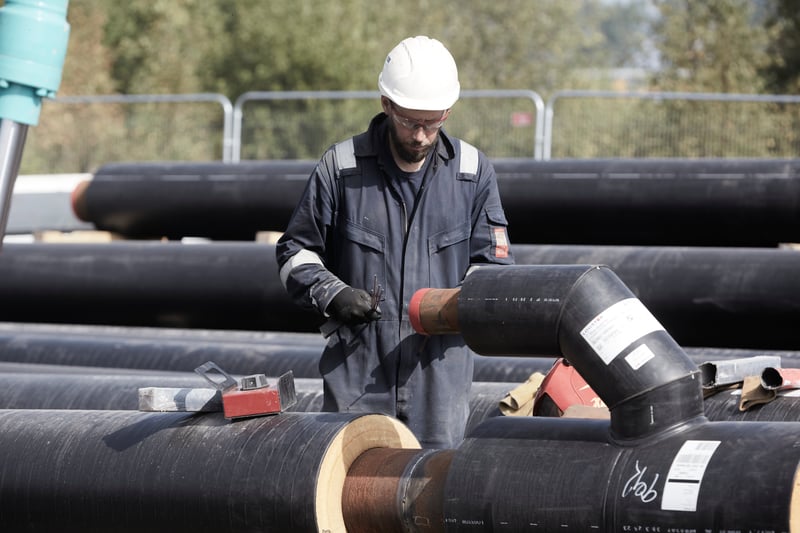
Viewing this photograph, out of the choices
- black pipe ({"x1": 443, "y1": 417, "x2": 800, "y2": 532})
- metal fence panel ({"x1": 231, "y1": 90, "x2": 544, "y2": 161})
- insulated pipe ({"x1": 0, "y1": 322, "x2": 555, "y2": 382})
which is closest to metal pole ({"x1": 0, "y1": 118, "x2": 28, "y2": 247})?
black pipe ({"x1": 443, "y1": 417, "x2": 800, "y2": 532})

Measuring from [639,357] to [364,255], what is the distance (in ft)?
4.13

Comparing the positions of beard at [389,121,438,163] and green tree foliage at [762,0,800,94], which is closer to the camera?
beard at [389,121,438,163]

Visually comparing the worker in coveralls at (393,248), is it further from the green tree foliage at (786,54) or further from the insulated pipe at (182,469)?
the green tree foliage at (786,54)

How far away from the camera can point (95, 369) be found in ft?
17.9

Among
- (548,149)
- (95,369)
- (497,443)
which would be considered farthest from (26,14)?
(548,149)

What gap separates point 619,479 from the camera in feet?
7.89

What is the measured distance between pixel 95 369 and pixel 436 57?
8.78ft

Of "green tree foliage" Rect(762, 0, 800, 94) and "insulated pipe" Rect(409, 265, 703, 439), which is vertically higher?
"green tree foliage" Rect(762, 0, 800, 94)

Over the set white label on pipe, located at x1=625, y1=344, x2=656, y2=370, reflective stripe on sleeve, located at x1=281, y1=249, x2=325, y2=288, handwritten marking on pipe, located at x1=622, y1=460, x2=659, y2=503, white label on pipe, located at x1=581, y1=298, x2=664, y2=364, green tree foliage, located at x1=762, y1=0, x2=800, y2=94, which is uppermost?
green tree foliage, located at x1=762, y1=0, x2=800, y2=94

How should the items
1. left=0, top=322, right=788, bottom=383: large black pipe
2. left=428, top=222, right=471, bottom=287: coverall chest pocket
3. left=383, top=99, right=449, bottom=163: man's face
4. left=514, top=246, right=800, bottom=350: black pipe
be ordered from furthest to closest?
left=514, top=246, right=800, bottom=350: black pipe < left=0, top=322, right=788, bottom=383: large black pipe < left=428, top=222, right=471, bottom=287: coverall chest pocket < left=383, top=99, right=449, bottom=163: man's face

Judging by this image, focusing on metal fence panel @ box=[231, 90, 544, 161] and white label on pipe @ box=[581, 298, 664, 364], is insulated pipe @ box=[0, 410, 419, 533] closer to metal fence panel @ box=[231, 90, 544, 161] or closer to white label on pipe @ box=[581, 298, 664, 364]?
white label on pipe @ box=[581, 298, 664, 364]

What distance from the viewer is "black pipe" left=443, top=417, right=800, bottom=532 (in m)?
2.28

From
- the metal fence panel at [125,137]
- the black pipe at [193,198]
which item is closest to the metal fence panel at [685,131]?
the metal fence panel at [125,137]

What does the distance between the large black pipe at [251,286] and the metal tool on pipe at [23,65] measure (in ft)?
11.3
